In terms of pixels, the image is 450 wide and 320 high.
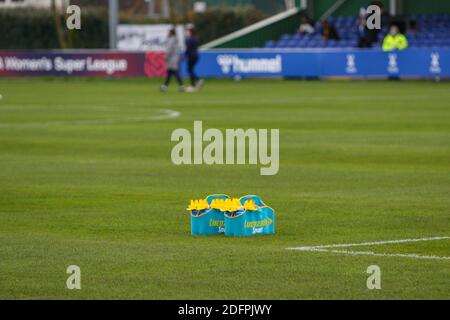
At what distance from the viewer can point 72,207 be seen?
15.6 m

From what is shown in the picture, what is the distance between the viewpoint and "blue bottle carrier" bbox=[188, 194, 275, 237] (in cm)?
1306

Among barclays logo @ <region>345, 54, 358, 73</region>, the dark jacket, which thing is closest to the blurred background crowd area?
barclays logo @ <region>345, 54, 358, 73</region>

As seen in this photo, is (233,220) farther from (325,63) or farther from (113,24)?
(113,24)

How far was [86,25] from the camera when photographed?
249 ft

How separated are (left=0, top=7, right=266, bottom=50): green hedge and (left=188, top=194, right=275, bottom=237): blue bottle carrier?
6271 cm

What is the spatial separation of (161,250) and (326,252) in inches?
56.6

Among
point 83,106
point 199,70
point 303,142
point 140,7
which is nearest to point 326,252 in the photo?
point 303,142

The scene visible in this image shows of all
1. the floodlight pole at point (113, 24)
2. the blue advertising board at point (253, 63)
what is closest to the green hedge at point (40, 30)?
the floodlight pole at point (113, 24)

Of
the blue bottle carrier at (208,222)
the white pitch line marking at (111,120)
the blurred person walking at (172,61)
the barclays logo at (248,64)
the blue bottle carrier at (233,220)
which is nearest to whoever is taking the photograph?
the blue bottle carrier at (233,220)

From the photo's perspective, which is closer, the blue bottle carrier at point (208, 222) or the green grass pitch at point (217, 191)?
the green grass pitch at point (217, 191)

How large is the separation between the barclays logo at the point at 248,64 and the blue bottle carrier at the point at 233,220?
39.7 m

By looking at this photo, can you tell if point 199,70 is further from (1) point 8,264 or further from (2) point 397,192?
(1) point 8,264

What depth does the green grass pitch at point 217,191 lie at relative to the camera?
10727 millimetres

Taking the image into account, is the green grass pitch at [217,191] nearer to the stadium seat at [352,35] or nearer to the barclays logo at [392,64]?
the barclays logo at [392,64]
